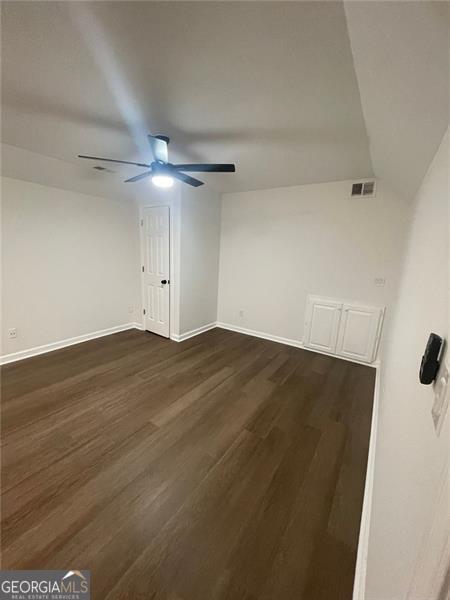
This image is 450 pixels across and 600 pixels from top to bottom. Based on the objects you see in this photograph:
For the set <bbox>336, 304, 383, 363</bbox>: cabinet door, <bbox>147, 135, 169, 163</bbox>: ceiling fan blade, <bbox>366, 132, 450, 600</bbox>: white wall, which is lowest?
<bbox>336, 304, 383, 363</bbox>: cabinet door

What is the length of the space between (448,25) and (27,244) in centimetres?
382

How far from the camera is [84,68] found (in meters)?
1.45

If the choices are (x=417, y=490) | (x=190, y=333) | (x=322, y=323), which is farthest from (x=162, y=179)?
(x=322, y=323)

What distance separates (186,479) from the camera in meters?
1.58

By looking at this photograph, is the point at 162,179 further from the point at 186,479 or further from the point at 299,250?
the point at 186,479

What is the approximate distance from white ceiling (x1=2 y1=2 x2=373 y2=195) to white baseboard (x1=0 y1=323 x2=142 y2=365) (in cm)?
214

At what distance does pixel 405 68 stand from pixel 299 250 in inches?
109

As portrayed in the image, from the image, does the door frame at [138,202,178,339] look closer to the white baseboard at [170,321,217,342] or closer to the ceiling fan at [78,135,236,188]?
the white baseboard at [170,321,217,342]

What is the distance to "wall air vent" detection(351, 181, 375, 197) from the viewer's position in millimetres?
3027

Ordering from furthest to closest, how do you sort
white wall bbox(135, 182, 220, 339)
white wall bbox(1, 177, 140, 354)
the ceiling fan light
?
white wall bbox(135, 182, 220, 339) < white wall bbox(1, 177, 140, 354) < the ceiling fan light

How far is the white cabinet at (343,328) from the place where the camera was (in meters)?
3.18

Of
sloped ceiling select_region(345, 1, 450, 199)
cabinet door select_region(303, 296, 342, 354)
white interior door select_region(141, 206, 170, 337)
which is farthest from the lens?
white interior door select_region(141, 206, 170, 337)

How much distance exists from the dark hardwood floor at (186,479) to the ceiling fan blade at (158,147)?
225 cm

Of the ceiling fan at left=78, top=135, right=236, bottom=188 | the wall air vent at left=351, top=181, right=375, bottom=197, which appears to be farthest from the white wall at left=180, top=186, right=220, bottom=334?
the wall air vent at left=351, top=181, right=375, bottom=197
